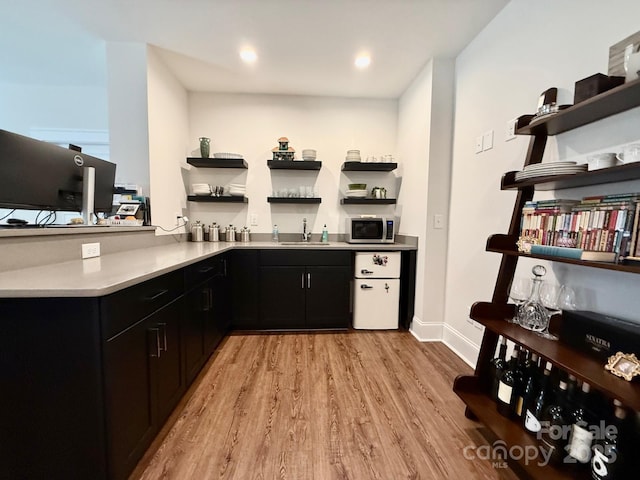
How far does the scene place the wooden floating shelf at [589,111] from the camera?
0.94 meters

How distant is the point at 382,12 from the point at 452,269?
205 centimetres

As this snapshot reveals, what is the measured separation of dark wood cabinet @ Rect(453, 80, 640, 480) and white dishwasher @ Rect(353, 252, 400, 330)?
1201mm

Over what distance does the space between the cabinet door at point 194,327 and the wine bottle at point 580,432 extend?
6.17 ft

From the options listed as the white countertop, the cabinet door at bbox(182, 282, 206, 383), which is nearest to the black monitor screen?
the white countertop

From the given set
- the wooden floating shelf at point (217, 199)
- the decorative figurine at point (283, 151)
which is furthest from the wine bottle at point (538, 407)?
the wooden floating shelf at point (217, 199)

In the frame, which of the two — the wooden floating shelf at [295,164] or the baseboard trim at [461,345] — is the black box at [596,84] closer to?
the baseboard trim at [461,345]

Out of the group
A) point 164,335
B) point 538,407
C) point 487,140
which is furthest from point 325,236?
point 538,407

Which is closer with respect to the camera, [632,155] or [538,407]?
[632,155]

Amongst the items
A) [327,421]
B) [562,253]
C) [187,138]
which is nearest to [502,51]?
[562,253]

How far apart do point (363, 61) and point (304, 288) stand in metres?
2.18

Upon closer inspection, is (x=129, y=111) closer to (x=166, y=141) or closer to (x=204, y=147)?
(x=166, y=141)

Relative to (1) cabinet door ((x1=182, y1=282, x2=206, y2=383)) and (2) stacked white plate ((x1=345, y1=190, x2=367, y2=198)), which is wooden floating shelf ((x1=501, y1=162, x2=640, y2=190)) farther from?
(1) cabinet door ((x1=182, y1=282, x2=206, y2=383))

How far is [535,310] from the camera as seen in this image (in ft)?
4.37

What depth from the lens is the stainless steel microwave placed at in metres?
2.82
